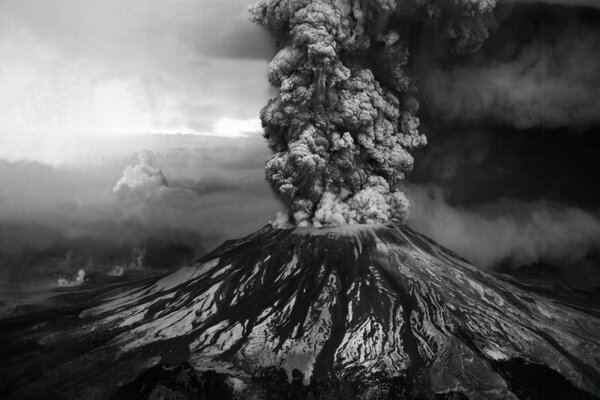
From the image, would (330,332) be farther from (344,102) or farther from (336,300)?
(344,102)

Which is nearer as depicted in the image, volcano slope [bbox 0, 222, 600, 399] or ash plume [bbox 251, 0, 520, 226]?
volcano slope [bbox 0, 222, 600, 399]

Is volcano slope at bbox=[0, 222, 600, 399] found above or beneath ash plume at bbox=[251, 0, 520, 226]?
beneath

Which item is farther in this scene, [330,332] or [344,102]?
[344,102]

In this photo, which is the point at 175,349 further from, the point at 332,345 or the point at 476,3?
the point at 476,3

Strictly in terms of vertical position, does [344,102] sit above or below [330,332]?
above

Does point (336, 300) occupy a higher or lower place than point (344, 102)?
lower

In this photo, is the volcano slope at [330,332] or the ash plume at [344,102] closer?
the volcano slope at [330,332]

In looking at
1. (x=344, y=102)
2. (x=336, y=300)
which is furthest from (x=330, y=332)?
(x=344, y=102)

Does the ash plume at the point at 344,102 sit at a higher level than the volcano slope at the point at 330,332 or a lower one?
higher

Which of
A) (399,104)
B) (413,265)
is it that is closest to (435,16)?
(399,104)
